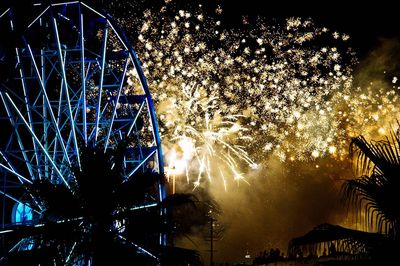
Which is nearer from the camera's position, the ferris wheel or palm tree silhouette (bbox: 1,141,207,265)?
palm tree silhouette (bbox: 1,141,207,265)

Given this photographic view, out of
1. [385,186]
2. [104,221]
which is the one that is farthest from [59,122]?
[385,186]

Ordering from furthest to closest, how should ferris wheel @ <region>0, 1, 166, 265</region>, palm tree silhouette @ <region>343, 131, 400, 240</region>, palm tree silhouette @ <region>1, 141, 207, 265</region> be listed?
ferris wheel @ <region>0, 1, 166, 265</region> → palm tree silhouette @ <region>1, 141, 207, 265</region> → palm tree silhouette @ <region>343, 131, 400, 240</region>

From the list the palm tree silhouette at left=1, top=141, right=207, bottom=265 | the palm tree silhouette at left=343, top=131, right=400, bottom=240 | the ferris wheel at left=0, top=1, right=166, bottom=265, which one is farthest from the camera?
the ferris wheel at left=0, top=1, right=166, bottom=265

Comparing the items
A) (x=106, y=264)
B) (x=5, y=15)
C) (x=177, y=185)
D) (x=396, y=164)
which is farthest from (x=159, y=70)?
(x=396, y=164)

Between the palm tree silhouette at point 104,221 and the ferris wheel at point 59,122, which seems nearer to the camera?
the palm tree silhouette at point 104,221

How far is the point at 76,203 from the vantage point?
870 centimetres

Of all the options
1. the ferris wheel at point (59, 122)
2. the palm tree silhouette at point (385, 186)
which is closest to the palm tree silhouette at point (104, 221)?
the ferris wheel at point (59, 122)

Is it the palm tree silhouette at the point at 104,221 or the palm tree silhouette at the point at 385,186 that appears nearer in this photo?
the palm tree silhouette at the point at 385,186

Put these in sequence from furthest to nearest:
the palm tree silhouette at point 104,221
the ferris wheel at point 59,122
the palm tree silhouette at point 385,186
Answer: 1. the ferris wheel at point 59,122
2. the palm tree silhouette at point 104,221
3. the palm tree silhouette at point 385,186

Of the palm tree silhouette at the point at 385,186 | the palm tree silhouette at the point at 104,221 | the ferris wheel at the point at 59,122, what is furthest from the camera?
the ferris wheel at the point at 59,122

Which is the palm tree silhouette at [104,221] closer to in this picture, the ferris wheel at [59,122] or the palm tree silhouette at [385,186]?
the ferris wheel at [59,122]

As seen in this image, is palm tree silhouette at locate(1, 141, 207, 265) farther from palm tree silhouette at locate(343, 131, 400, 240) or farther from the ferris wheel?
palm tree silhouette at locate(343, 131, 400, 240)

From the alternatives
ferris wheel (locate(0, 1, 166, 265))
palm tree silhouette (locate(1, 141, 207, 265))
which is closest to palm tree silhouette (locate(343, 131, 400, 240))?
palm tree silhouette (locate(1, 141, 207, 265))

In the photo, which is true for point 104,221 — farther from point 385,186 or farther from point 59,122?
point 385,186
